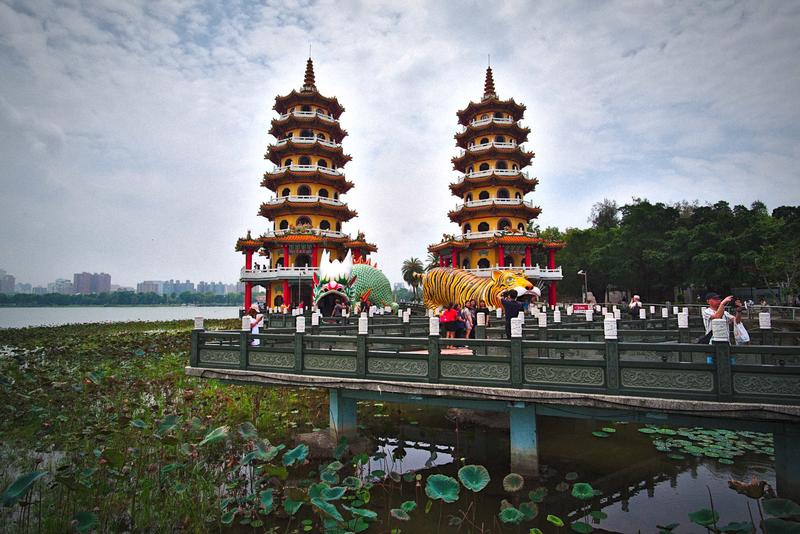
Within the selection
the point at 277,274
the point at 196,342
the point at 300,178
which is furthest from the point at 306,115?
the point at 196,342

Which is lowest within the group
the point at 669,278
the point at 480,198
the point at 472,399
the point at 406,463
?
the point at 406,463

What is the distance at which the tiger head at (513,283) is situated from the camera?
16.4m

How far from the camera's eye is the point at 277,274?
3616 centimetres

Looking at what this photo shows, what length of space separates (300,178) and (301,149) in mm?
2613

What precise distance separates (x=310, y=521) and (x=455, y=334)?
7663mm

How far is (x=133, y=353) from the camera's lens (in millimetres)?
19828

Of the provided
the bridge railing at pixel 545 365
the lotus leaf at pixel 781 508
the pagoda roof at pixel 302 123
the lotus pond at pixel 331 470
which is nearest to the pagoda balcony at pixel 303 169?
the pagoda roof at pixel 302 123

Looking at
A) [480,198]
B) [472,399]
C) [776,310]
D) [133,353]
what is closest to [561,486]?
[472,399]

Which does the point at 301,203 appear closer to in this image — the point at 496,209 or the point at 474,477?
the point at 496,209

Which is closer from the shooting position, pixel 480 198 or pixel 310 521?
pixel 310 521

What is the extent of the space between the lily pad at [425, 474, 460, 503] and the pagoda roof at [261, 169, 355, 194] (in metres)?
35.3

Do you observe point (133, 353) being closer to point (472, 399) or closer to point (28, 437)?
point (28, 437)

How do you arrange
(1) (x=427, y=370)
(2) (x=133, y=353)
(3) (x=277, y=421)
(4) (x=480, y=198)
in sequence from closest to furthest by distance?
(1) (x=427, y=370) < (3) (x=277, y=421) < (2) (x=133, y=353) < (4) (x=480, y=198)

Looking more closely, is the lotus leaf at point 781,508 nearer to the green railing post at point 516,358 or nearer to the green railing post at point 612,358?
the green railing post at point 612,358
